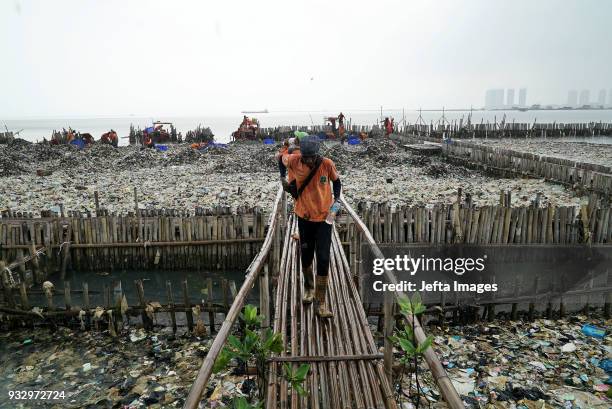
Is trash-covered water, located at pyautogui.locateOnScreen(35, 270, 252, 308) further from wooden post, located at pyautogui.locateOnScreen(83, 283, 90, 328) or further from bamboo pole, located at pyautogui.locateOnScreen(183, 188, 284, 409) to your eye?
bamboo pole, located at pyautogui.locateOnScreen(183, 188, 284, 409)

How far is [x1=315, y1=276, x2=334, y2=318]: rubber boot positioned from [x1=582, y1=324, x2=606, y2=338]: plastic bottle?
3877 millimetres

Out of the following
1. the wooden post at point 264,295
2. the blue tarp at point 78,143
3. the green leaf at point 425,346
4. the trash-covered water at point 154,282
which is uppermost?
the blue tarp at point 78,143

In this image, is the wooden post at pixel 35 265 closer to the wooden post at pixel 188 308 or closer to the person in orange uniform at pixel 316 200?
the wooden post at pixel 188 308

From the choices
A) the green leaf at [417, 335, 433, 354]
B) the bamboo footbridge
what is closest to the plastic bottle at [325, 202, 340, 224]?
the bamboo footbridge

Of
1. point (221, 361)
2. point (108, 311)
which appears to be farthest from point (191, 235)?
point (221, 361)

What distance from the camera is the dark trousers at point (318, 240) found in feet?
13.0

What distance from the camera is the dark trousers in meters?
3.96

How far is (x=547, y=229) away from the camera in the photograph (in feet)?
22.7

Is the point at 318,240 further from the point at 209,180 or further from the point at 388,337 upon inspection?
the point at 209,180

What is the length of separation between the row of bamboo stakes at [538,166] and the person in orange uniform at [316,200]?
10.3m

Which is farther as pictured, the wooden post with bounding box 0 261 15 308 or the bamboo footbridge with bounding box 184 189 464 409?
the wooden post with bounding box 0 261 15 308

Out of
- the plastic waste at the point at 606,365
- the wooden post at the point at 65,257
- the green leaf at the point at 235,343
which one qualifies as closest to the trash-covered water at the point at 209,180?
the wooden post at the point at 65,257

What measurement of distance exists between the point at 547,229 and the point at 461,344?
125 inches

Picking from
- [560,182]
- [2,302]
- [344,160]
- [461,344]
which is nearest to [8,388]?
[2,302]
